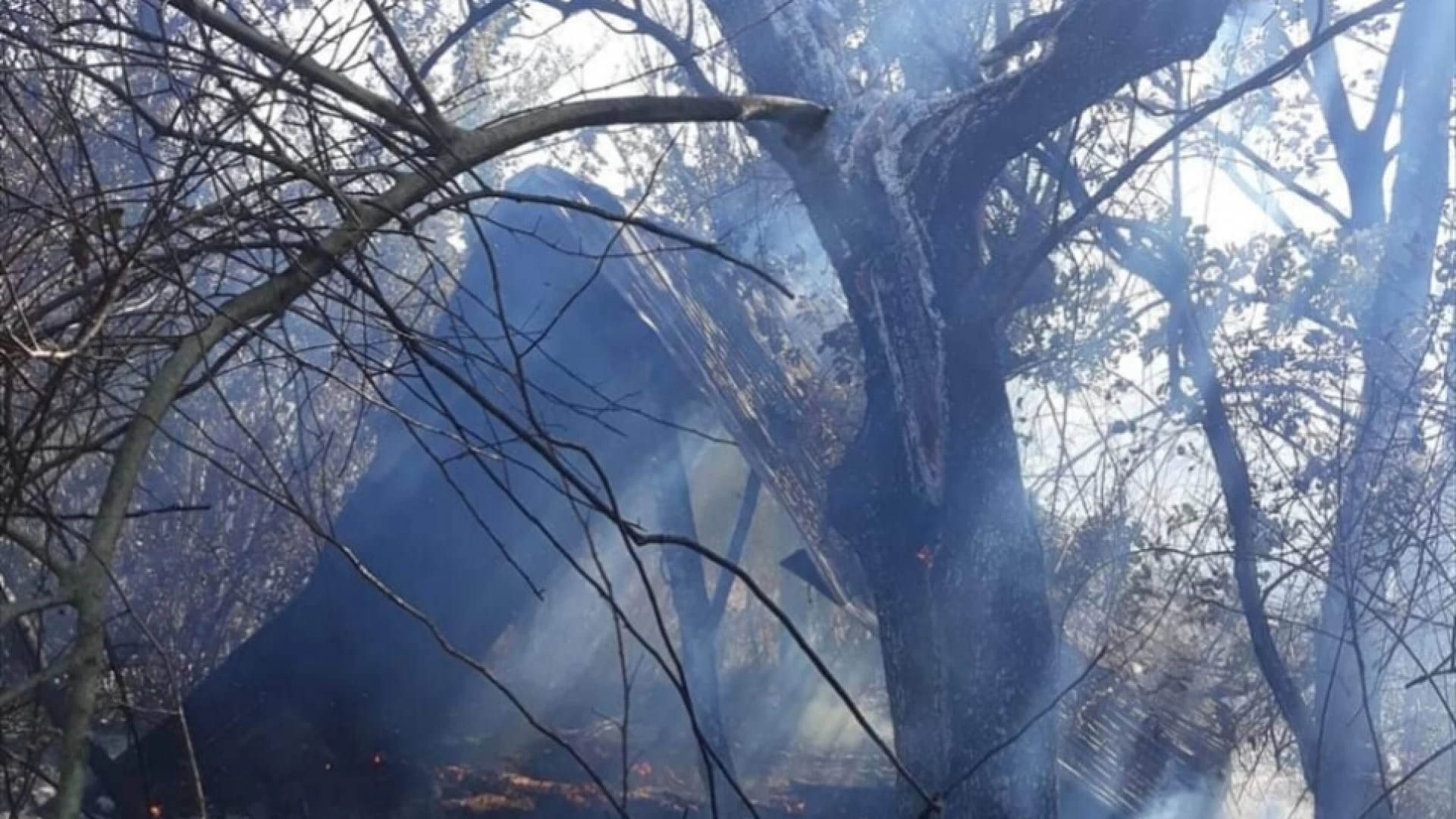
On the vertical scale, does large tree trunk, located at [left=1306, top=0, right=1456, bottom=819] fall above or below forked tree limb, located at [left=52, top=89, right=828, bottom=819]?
above

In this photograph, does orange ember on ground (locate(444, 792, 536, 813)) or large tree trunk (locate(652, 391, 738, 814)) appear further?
orange ember on ground (locate(444, 792, 536, 813))

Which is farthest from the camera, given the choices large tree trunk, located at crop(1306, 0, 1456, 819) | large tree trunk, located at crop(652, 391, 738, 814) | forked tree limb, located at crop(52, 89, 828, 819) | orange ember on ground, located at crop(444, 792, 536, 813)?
orange ember on ground, located at crop(444, 792, 536, 813)

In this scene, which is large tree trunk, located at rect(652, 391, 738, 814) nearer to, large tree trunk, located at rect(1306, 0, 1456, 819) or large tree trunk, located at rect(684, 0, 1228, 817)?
large tree trunk, located at rect(684, 0, 1228, 817)

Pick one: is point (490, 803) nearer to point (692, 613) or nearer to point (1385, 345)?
point (692, 613)

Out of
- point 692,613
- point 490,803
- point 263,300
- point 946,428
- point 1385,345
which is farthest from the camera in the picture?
point 490,803

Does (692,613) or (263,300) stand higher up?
(692,613)

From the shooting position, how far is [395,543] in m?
13.7

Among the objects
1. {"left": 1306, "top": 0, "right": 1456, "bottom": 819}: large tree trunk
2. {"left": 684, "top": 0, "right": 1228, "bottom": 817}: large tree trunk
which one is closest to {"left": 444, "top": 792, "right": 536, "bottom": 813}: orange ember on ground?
{"left": 684, "top": 0, "right": 1228, "bottom": 817}: large tree trunk

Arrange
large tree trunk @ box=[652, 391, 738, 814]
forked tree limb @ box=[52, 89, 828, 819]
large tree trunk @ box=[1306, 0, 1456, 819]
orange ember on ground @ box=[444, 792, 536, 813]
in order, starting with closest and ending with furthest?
forked tree limb @ box=[52, 89, 828, 819] → large tree trunk @ box=[1306, 0, 1456, 819] → large tree trunk @ box=[652, 391, 738, 814] → orange ember on ground @ box=[444, 792, 536, 813]

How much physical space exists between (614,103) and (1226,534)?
7.28 m

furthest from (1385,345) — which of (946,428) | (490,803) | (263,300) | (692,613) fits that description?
(263,300)

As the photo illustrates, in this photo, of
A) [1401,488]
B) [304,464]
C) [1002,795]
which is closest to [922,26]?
[1401,488]

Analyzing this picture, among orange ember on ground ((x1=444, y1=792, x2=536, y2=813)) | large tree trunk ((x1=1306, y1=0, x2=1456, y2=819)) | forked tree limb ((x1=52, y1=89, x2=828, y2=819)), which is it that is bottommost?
orange ember on ground ((x1=444, y1=792, x2=536, y2=813))

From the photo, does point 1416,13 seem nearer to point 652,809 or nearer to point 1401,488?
point 1401,488
